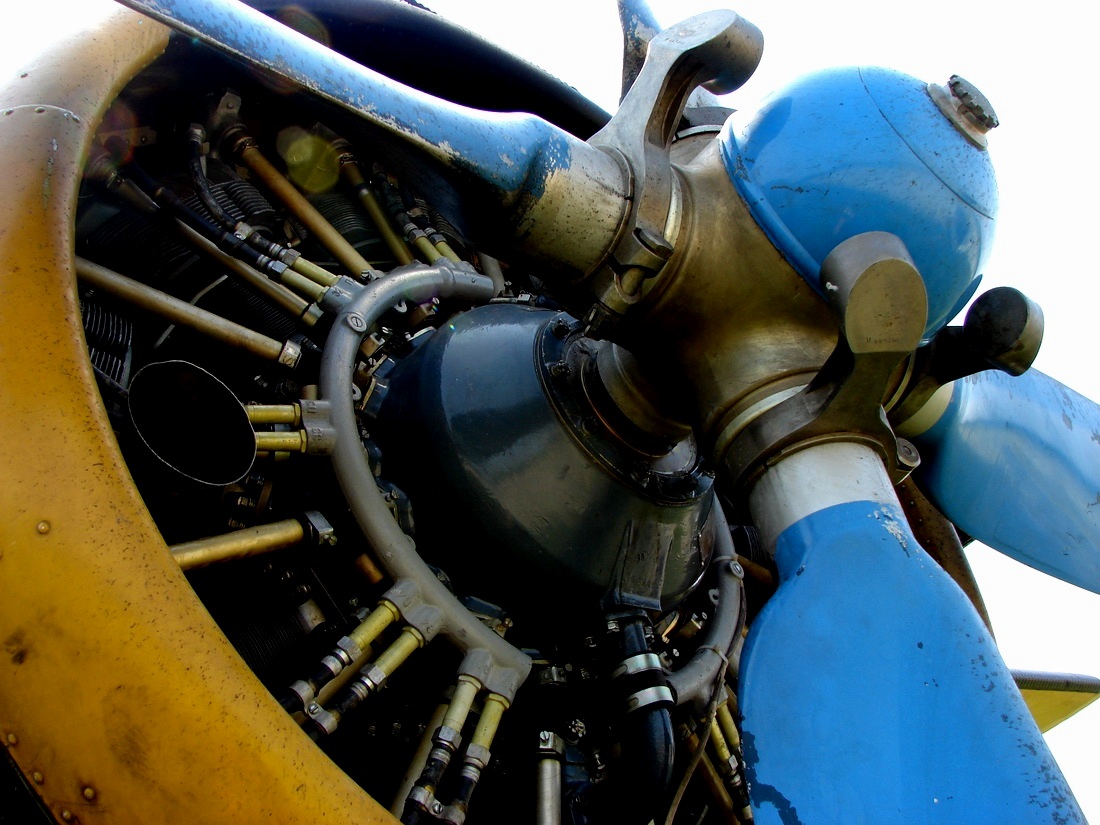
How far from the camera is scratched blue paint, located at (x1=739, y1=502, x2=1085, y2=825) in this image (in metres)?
2.02

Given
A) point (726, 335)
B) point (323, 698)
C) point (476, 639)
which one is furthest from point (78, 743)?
point (726, 335)

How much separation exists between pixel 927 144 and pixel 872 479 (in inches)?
36.0

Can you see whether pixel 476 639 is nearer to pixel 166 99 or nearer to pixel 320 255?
pixel 320 255

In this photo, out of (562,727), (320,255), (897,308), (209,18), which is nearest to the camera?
(209,18)

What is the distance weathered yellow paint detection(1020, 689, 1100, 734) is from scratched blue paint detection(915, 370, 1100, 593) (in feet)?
9.69

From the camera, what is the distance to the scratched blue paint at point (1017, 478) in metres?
3.58

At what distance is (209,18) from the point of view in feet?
7.00

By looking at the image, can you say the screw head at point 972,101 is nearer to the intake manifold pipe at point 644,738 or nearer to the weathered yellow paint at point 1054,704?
the intake manifold pipe at point 644,738

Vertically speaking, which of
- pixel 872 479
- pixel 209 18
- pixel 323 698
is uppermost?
pixel 209 18

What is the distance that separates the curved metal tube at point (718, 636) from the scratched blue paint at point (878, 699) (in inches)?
28.4

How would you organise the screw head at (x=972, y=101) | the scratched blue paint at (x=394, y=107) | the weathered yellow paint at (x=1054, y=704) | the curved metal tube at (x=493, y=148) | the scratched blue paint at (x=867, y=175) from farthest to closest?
1. the weathered yellow paint at (x=1054, y=704)
2. the screw head at (x=972, y=101)
3. the scratched blue paint at (x=867, y=175)
4. the curved metal tube at (x=493, y=148)
5. the scratched blue paint at (x=394, y=107)

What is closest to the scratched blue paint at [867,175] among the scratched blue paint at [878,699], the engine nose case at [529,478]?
the scratched blue paint at [878,699]

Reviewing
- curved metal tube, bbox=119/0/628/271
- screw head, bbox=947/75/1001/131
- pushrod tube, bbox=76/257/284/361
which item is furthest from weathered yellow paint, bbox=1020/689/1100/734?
pushrod tube, bbox=76/257/284/361

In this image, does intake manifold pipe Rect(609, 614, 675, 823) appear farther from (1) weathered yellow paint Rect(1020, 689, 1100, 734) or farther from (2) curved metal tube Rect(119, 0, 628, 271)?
(1) weathered yellow paint Rect(1020, 689, 1100, 734)
